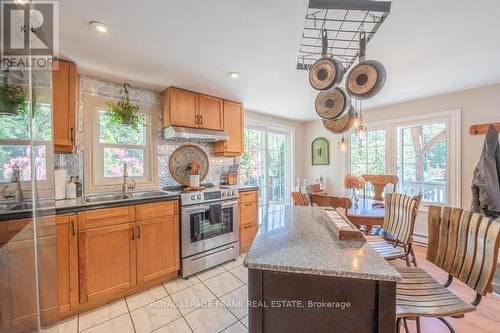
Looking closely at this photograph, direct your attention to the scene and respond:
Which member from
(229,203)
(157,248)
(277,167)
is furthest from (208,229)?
(277,167)

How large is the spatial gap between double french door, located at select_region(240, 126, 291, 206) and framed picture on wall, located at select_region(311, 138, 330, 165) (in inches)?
23.9

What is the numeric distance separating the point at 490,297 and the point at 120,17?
3934 mm

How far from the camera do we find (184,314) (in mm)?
1830

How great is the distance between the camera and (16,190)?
3.95 feet

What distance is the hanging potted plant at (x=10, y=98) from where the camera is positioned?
101cm

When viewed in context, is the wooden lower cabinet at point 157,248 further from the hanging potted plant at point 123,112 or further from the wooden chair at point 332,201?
the wooden chair at point 332,201

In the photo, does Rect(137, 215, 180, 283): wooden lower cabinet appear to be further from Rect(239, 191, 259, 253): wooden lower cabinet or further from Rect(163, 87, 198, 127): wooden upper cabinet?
Rect(163, 87, 198, 127): wooden upper cabinet

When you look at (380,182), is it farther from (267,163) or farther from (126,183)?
(126,183)

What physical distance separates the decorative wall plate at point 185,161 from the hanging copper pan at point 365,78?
229 centimetres

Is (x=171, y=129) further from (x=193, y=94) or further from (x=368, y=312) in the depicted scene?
(x=368, y=312)

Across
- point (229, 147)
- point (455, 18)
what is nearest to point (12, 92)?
point (229, 147)

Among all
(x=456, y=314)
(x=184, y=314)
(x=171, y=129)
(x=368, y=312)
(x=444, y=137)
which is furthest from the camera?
(x=444, y=137)

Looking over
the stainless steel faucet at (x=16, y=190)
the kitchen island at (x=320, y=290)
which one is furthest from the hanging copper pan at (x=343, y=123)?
the stainless steel faucet at (x=16, y=190)

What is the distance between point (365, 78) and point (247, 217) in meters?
2.35
